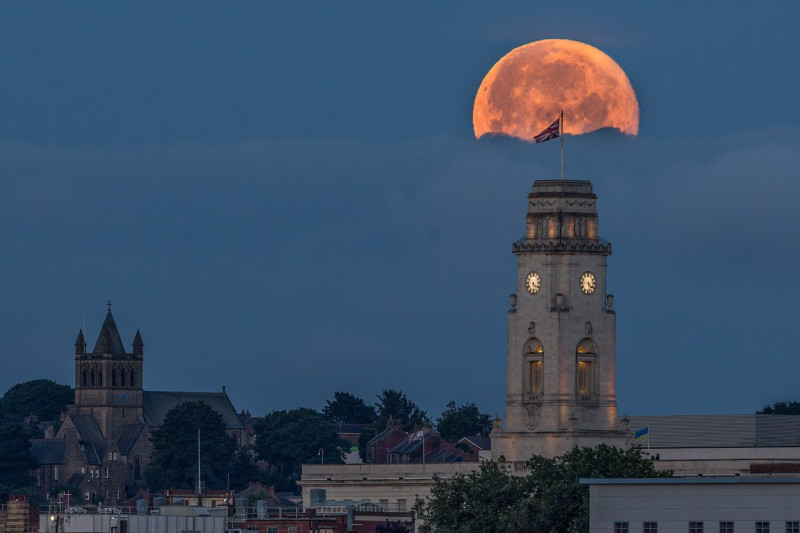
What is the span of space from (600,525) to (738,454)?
60558 millimetres

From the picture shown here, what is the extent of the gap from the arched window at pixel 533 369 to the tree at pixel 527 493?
22074mm

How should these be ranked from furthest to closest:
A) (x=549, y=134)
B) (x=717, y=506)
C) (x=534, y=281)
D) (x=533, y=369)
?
(x=533, y=369)
(x=534, y=281)
(x=549, y=134)
(x=717, y=506)

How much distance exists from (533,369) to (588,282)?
6964mm

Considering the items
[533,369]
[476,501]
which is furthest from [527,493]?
[533,369]

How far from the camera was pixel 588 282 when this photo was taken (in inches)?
7662

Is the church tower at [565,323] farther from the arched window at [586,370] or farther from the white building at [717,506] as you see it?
the white building at [717,506]

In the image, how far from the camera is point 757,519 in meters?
134

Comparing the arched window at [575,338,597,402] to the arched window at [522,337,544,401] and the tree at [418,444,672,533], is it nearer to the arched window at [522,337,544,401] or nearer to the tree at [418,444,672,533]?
the arched window at [522,337,544,401]

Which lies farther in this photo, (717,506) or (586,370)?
(586,370)

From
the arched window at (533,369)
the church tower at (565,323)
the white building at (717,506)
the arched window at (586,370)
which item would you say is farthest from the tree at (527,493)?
the white building at (717,506)

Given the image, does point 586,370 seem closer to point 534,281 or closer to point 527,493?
point 534,281

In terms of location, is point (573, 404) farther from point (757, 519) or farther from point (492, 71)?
point (757, 519)

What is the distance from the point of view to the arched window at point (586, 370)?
7672 inches

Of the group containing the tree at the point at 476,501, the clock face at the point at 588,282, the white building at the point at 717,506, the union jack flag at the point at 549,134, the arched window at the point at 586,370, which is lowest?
the white building at the point at 717,506
